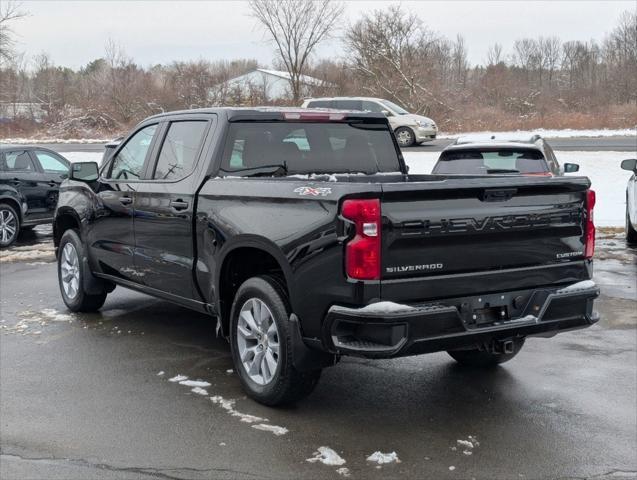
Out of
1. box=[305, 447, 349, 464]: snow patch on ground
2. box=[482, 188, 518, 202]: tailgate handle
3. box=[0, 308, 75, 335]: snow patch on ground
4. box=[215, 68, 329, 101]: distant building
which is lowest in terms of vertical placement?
box=[305, 447, 349, 464]: snow patch on ground

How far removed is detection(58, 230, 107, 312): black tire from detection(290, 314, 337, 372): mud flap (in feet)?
11.5

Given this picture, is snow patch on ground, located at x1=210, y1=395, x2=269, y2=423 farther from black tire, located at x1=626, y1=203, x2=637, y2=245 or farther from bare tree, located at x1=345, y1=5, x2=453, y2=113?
bare tree, located at x1=345, y1=5, x2=453, y2=113

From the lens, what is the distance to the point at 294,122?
6129 millimetres

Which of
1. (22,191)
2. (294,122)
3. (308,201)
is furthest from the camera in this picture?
(22,191)

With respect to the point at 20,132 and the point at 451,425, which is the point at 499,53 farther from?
the point at 451,425

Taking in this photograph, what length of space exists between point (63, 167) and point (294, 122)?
9.29 m

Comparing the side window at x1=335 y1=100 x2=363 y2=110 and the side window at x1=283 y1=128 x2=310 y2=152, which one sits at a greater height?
the side window at x1=335 y1=100 x2=363 y2=110

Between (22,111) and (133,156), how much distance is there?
44.6 m

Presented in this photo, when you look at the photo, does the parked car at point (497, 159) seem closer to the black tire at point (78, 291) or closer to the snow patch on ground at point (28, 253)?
the black tire at point (78, 291)

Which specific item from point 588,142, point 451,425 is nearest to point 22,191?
point 451,425

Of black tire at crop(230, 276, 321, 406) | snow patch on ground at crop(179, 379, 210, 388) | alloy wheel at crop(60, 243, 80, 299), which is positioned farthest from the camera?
alloy wheel at crop(60, 243, 80, 299)

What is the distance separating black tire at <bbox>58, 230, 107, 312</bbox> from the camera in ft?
25.0

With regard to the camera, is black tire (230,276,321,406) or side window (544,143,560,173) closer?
black tire (230,276,321,406)

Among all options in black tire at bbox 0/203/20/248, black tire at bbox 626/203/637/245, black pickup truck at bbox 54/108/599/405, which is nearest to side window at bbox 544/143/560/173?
black tire at bbox 626/203/637/245
